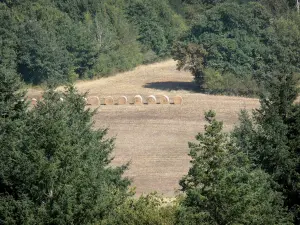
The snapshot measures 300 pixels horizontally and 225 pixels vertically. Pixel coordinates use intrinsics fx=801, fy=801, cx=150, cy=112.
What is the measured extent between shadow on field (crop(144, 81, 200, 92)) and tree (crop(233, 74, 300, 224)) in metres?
39.6

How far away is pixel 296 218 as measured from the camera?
24406 millimetres

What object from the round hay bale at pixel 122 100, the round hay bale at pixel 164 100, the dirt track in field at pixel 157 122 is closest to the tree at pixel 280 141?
the dirt track in field at pixel 157 122

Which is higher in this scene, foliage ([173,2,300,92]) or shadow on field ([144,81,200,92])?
foliage ([173,2,300,92])

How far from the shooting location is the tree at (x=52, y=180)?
72.9 ft

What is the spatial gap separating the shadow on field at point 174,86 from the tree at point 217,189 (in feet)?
153

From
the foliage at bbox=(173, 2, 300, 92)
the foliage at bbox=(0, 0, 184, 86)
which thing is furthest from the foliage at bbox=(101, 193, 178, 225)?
the foliage at bbox=(0, 0, 184, 86)

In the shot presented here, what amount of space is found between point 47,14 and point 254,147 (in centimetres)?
5723

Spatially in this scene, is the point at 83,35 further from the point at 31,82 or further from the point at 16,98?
the point at 16,98

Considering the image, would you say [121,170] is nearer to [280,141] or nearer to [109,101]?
[280,141]

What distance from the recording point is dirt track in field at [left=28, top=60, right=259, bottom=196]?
1576 inches

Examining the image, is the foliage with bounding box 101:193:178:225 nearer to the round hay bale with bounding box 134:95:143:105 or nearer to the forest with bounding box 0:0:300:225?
the forest with bounding box 0:0:300:225

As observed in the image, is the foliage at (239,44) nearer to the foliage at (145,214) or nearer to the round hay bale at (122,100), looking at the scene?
the round hay bale at (122,100)

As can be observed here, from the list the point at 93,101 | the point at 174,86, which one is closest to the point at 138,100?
the point at 93,101

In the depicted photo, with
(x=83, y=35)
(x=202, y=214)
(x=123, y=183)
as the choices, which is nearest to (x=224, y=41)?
(x=83, y=35)
